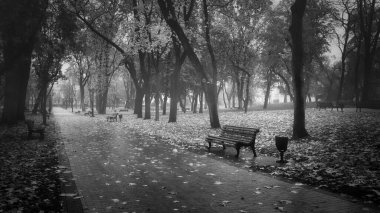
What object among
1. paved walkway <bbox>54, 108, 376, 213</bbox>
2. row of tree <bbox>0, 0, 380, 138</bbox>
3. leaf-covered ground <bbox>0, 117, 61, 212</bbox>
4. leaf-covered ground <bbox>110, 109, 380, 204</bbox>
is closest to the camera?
paved walkway <bbox>54, 108, 376, 213</bbox>

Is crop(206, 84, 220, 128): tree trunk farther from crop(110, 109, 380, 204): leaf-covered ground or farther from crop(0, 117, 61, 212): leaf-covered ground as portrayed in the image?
crop(0, 117, 61, 212): leaf-covered ground

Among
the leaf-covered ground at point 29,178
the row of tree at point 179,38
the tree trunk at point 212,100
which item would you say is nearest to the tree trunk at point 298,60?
A: the row of tree at point 179,38

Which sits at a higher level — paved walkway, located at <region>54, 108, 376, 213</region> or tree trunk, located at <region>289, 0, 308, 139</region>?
tree trunk, located at <region>289, 0, 308, 139</region>

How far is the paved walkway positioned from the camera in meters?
5.96

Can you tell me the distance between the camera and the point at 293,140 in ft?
43.3

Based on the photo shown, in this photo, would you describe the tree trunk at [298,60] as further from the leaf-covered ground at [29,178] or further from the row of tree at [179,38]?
the leaf-covered ground at [29,178]

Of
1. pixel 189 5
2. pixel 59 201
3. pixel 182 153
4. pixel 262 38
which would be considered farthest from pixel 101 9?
pixel 59 201

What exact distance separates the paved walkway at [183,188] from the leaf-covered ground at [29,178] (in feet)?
2.04

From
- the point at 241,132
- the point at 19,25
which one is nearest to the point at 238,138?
the point at 241,132

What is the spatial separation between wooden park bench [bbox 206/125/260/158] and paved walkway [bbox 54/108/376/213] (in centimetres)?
99

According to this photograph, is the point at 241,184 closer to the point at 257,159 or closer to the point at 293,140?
the point at 257,159

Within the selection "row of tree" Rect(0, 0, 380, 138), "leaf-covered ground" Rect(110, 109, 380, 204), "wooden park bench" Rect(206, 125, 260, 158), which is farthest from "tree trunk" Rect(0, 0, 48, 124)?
"wooden park bench" Rect(206, 125, 260, 158)

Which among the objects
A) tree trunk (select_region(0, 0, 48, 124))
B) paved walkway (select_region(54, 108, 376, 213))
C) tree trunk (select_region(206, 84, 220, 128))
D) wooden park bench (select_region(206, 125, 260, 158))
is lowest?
paved walkway (select_region(54, 108, 376, 213))

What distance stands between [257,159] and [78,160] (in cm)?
609
